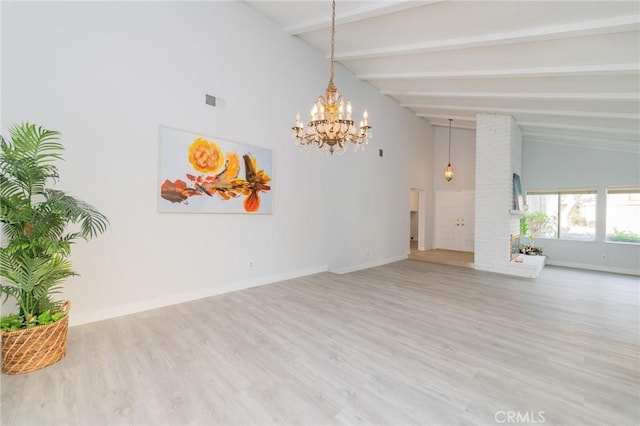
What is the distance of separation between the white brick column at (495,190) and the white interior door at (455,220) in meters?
2.28

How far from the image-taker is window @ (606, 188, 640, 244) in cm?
664

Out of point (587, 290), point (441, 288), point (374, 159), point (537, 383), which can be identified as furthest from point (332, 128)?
point (587, 290)

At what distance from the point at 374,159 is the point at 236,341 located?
18.7 feet

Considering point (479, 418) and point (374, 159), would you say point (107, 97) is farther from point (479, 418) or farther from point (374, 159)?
point (374, 159)

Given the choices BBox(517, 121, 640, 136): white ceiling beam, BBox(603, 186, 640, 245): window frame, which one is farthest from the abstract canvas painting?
BBox(603, 186, 640, 245): window frame

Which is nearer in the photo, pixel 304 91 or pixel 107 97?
pixel 107 97

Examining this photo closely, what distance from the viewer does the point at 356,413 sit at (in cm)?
183

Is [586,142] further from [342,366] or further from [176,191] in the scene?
[176,191]

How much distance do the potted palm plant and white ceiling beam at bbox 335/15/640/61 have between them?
469 cm

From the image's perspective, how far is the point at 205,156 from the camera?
4156 millimetres

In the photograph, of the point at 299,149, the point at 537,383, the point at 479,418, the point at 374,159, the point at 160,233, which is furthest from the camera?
the point at 374,159

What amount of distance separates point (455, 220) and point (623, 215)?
386cm

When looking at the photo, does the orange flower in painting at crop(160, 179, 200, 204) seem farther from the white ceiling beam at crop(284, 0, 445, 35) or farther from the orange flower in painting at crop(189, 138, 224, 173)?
the white ceiling beam at crop(284, 0, 445, 35)

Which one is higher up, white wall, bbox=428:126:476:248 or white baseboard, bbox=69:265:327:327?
white wall, bbox=428:126:476:248
